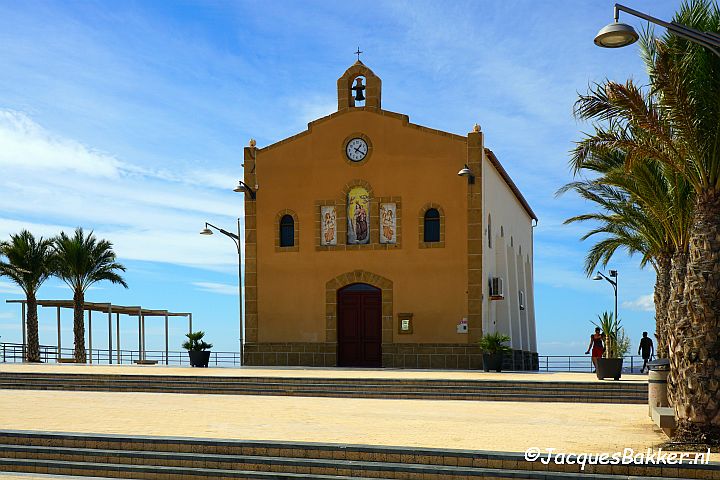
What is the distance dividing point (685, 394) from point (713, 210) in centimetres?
244

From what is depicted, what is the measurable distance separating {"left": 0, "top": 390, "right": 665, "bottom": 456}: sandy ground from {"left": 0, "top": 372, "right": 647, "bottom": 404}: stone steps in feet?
2.67

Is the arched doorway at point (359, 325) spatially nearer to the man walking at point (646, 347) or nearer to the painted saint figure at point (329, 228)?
the painted saint figure at point (329, 228)

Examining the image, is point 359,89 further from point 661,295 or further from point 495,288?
point 661,295

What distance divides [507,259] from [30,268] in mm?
20617

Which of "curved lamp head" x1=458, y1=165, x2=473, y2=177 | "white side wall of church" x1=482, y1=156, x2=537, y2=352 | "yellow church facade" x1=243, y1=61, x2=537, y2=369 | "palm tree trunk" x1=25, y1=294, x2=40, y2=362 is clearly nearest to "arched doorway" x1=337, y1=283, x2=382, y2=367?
"yellow church facade" x1=243, y1=61, x2=537, y2=369

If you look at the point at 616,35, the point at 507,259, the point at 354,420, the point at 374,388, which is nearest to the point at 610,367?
the point at 374,388

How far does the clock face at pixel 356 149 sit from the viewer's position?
30.3 m

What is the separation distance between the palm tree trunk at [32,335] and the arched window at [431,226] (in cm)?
1801

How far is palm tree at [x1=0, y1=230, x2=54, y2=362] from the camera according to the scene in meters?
37.8

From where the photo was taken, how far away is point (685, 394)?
1150 centimetres

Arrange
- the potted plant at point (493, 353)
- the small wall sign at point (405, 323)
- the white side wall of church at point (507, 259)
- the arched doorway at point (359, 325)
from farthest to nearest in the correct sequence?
the white side wall of church at point (507, 259) → the arched doorway at point (359, 325) → the small wall sign at point (405, 323) → the potted plant at point (493, 353)

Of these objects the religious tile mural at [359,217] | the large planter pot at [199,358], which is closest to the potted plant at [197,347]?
the large planter pot at [199,358]

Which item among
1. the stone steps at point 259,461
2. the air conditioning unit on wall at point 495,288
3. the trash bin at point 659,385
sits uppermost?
the air conditioning unit on wall at point 495,288

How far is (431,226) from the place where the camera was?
96.6 feet
